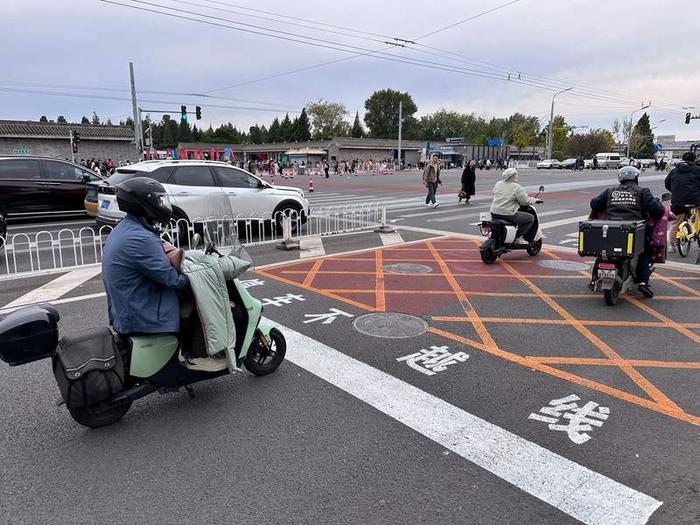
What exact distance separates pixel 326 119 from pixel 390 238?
337 feet

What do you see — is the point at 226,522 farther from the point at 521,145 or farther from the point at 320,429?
the point at 521,145

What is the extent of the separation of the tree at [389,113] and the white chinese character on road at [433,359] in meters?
115

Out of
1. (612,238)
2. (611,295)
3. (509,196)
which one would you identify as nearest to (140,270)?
(612,238)

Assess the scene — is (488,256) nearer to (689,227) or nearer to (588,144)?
(689,227)

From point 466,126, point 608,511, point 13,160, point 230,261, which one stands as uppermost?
point 466,126

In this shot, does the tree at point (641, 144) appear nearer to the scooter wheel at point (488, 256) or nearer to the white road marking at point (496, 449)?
the scooter wheel at point (488, 256)

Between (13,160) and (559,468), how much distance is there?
1478cm

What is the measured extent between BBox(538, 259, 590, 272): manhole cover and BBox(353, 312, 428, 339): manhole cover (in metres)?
3.92

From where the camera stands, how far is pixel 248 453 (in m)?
3.15

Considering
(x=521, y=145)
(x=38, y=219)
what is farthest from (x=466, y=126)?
(x=38, y=219)

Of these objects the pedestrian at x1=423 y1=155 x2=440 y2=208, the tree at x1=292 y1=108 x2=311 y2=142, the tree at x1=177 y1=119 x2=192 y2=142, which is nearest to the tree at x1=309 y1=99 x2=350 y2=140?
the tree at x1=292 y1=108 x2=311 y2=142

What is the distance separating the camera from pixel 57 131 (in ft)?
126

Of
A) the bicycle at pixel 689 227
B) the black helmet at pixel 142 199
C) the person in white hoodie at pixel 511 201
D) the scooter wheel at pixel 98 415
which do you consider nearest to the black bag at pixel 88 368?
the scooter wheel at pixel 98 415

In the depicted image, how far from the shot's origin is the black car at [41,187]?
42.0 ft
